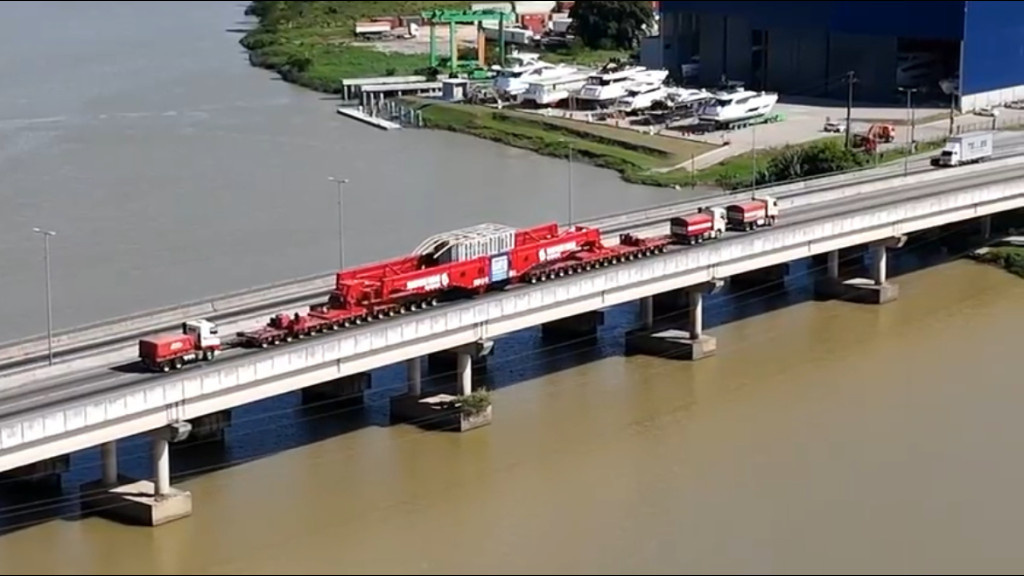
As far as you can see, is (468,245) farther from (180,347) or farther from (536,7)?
(536,7)

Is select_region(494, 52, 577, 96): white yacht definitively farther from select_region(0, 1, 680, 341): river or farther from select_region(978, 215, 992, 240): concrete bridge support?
select_region(978, 215, 992, 240): concrete bridge support

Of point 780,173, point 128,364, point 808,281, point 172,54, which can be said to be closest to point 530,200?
point 780,173

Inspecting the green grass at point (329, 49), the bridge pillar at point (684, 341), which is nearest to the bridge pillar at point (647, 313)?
the bridge pillar at point (684, 341)

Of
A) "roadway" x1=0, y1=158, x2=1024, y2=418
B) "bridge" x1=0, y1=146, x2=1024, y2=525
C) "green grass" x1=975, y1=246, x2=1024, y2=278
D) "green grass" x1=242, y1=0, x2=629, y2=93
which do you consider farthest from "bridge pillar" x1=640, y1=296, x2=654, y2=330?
"green grass" x1=242, y1=0, x2=629, y2=93

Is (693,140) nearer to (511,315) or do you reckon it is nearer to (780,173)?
(780,173)

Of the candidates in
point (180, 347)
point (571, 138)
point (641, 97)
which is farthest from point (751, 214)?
point (641, 97)
